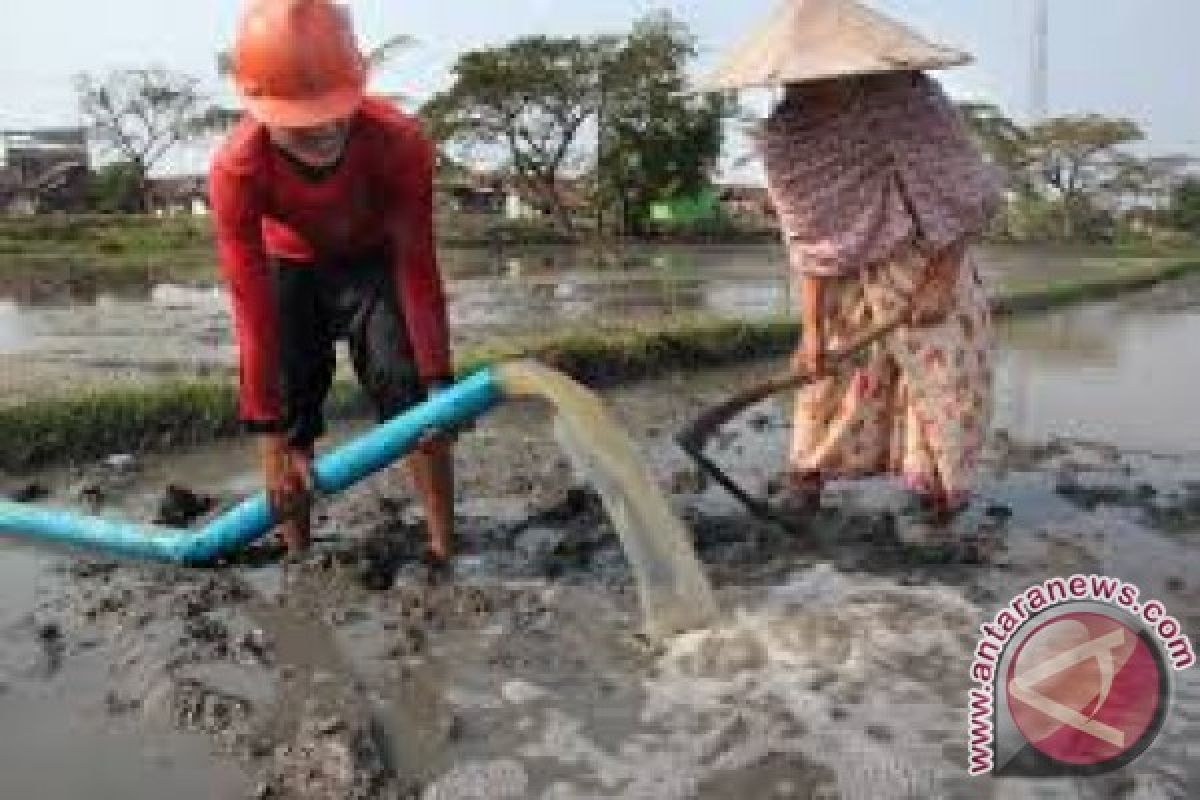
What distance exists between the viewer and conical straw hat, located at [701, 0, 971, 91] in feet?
13.6

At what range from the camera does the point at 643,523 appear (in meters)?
3.46

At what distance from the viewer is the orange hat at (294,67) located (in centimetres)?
361

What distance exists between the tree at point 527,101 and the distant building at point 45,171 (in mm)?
11206

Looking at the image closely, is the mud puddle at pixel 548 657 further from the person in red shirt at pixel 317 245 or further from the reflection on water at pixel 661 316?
the reflection on water at pixel 661 316

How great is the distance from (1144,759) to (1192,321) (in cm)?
1162

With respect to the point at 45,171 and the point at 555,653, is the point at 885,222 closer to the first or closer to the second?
the point at 555,653

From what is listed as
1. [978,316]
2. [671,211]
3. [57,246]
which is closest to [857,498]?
[978,316]

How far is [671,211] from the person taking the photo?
119 feet

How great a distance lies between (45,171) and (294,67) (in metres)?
39.7

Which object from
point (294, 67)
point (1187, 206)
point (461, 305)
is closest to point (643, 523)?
point (294, 67)

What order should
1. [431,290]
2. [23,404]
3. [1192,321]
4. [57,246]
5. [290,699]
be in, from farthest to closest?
1. [57,246]
2. [1192,321]
3. [23,404]
4. [431,290]
5. [290,699]

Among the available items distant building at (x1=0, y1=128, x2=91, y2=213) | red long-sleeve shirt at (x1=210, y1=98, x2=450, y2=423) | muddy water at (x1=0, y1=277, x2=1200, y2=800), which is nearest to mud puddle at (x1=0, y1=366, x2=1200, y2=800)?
muddy water at (x1=0, y1=277, x2=1200, y2=800)

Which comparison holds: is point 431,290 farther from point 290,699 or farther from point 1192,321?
point 1192,321

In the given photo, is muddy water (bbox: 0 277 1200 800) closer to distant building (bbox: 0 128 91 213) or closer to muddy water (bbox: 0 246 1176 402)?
muddy water (bbox: 0 246 1176 402)
